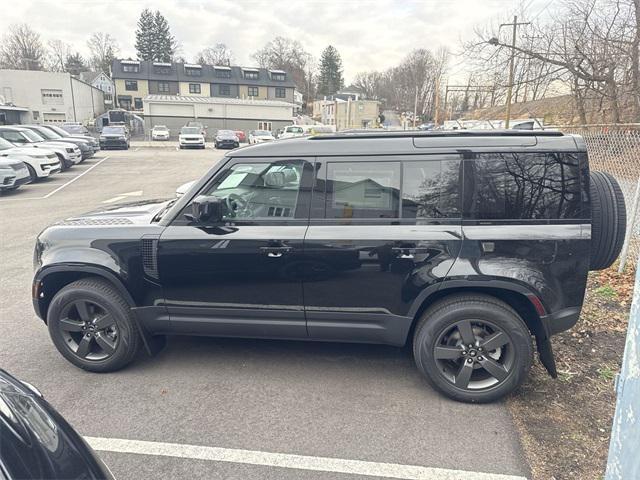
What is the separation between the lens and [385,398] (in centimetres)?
317

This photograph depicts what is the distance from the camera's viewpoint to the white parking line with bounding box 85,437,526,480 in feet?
8.02

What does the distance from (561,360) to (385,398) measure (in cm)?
163

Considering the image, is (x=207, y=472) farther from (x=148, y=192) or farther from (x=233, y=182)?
(x=148, y=192)

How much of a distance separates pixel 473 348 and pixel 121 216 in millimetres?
3059

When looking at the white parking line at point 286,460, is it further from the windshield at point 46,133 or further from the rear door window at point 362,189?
the windshield at point 46,133

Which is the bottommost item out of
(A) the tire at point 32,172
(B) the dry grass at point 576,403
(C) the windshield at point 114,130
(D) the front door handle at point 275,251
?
(B) the dry grass at point 576,403

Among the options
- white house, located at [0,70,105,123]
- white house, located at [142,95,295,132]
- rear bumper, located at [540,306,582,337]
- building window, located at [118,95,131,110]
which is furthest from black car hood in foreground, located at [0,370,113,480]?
building window, located at [118,95,131,110]

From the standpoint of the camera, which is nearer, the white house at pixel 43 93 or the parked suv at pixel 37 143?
the parked suv at pixel 37 143

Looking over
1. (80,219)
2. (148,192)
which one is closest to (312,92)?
(148,192)

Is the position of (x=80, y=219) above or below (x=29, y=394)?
above

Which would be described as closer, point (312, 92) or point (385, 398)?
point (385, 398)

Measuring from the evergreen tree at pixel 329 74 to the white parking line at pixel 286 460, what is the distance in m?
104

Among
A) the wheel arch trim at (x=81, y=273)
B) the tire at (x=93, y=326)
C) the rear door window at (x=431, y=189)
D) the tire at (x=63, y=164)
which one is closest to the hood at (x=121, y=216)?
the wheel arch trim at (x=81, y=273)

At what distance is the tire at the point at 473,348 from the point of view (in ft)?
9.79
